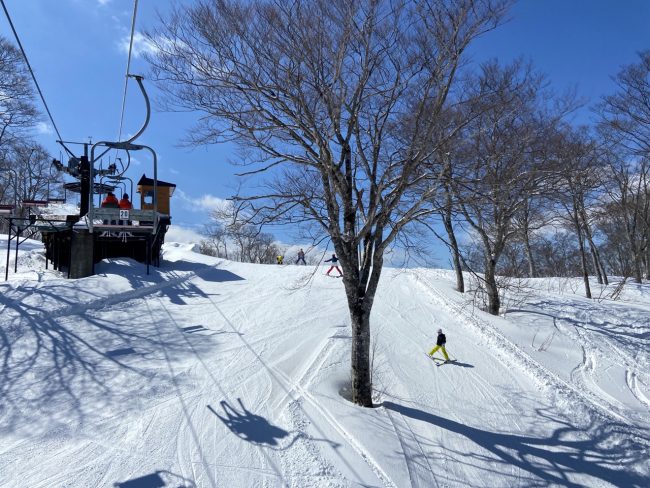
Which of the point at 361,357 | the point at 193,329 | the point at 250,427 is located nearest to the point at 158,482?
the point at 250,427

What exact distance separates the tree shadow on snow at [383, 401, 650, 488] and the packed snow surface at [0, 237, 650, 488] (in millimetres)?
36

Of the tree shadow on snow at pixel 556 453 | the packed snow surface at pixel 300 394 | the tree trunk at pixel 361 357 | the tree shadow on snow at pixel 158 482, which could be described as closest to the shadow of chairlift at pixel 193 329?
the packed snow surface at pixel 300 394

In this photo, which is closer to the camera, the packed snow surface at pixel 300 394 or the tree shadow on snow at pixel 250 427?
the packed snow surface at pixel 300 394

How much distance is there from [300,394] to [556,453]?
4.76m

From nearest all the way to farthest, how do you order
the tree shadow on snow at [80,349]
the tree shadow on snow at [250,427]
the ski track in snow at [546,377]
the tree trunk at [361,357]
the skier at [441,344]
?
1. the tree shadow on snow at [250,427]
2. the tree shadow on snow at [80,349]
3. the tree trunk at [361,357]
4. the ski track in snow at [546,377]
5. the skier at [441,344]

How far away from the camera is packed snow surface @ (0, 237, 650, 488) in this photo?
636cm

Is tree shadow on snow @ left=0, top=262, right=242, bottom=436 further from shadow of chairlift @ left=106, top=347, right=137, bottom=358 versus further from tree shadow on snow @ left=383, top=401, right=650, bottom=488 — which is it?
tree shadow on snow @ left=383, top=401, right=650, bottom=488

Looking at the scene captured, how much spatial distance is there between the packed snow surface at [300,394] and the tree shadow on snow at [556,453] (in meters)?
0.04

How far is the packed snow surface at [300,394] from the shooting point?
6.36 m

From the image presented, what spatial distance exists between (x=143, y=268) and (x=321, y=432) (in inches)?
645

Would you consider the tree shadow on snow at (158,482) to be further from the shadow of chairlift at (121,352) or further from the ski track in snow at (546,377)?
the ski track in snow at (546,377)

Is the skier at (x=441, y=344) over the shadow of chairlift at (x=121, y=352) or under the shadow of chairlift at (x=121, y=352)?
under

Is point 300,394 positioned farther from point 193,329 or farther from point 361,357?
point 193,329

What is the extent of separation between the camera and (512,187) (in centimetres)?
778
